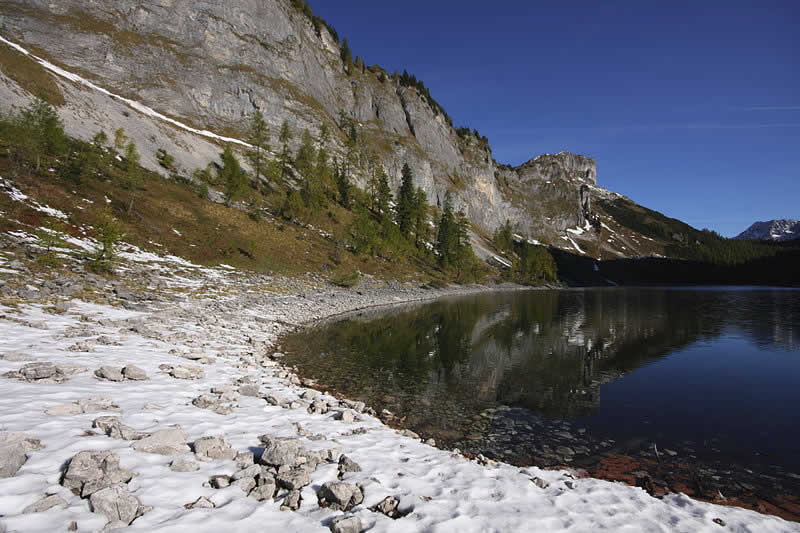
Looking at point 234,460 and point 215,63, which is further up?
point 215,63

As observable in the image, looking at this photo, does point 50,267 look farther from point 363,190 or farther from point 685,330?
point 363,190

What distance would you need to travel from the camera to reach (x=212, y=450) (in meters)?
6.91

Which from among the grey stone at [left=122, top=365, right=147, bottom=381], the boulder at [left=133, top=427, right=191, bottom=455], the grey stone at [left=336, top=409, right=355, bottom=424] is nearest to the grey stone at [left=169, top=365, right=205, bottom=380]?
the grey stone at [left=122, top=365, right=147, bottom=381]

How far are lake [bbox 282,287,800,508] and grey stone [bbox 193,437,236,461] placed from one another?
6406 mm

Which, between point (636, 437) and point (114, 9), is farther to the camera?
point (114, 9)

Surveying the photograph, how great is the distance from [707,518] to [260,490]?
26.6 feet

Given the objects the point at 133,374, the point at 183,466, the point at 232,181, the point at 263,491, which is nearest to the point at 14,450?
the point at 183,466

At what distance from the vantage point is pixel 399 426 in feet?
38.5

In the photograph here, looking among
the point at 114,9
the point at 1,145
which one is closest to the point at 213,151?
the point at 1,145

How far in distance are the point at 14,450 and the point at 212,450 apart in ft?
9.30

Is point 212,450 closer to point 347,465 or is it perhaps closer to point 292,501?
point 292,501

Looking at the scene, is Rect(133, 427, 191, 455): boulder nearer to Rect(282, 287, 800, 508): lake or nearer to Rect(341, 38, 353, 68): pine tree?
Rect(282, 287, 800, 508): lake

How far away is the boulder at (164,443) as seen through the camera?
6.59 meters

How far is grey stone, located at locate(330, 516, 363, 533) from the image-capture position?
5.10 metres
